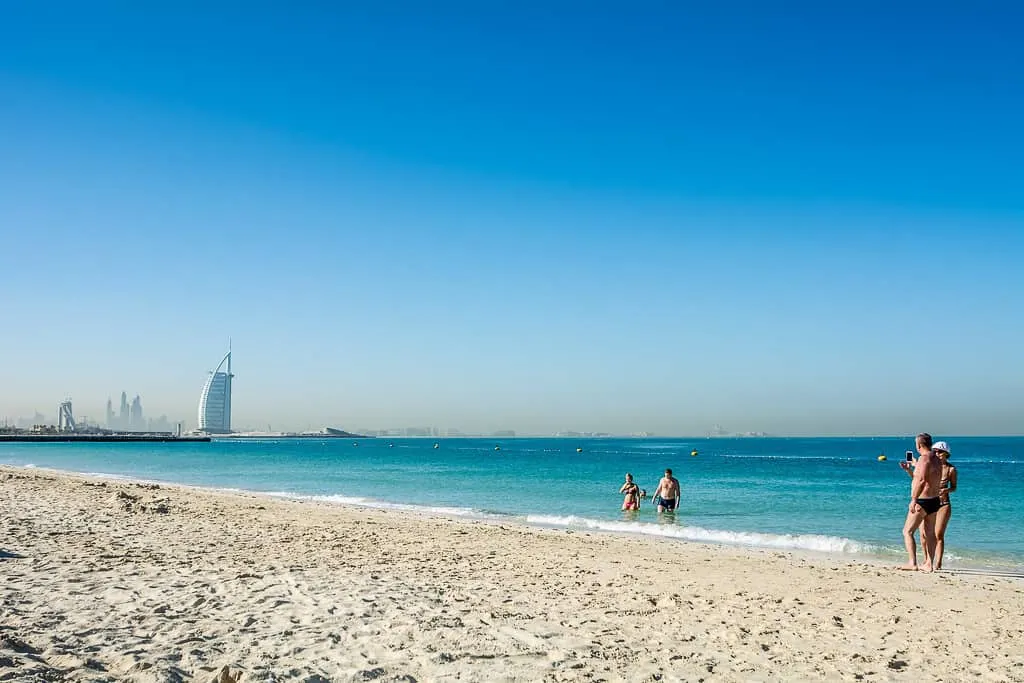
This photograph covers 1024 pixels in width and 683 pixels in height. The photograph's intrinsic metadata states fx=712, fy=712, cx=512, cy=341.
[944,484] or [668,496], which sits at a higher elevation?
[944,484]

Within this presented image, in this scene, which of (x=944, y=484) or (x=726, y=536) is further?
(x=726, y=536)

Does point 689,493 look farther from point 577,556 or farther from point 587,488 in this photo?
point 577,556

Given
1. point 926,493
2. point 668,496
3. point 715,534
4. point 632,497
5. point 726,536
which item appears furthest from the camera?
point 632,497

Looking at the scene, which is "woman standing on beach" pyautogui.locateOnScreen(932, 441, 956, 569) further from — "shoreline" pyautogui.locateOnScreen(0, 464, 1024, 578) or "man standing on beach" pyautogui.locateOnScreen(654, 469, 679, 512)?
"man standing on beach" pyautogui.locateOnScreen(654, 469, 679, 512)

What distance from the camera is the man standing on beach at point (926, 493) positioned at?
10.2 metres

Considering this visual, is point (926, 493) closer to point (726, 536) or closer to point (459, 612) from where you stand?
point (726, 536)

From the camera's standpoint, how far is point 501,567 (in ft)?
33.2

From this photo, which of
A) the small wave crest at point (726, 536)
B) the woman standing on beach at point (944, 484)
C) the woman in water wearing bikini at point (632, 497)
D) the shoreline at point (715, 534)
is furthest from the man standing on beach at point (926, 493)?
the woman in water wearing bikini at point (632, 497)

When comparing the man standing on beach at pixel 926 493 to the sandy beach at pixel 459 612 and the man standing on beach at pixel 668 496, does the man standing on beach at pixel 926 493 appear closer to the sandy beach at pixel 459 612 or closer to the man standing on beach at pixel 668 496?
the sandy beach at pixel 459 612

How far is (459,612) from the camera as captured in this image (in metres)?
7.10

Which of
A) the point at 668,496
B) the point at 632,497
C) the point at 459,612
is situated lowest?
the point at 632,497

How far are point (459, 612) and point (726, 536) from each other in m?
10.9

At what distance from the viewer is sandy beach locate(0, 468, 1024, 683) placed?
5379 millimetres

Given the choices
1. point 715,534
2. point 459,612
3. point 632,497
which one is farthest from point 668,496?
point 459,612
